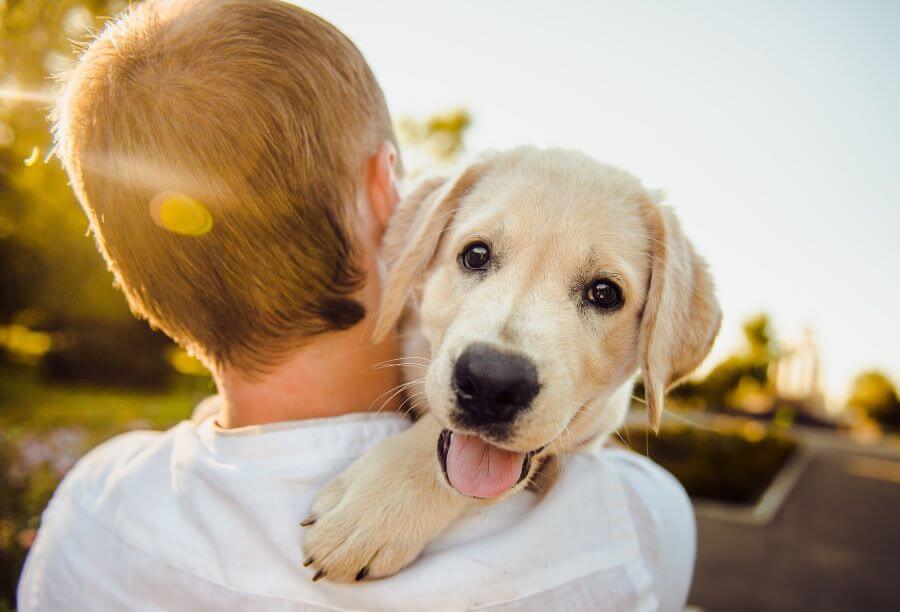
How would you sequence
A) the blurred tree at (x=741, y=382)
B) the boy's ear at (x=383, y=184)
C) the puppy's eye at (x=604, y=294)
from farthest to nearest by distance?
1. the blurred tree at (x=741, y=382)
2. the puppy's eye at (x=604, y=294)
3. the boy's ear at (x=383, y=184)

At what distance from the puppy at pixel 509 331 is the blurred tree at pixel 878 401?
237 feet

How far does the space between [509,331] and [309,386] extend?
0.70 m

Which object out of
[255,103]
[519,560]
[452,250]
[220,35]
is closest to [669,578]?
[519,560]

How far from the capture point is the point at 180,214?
217cm

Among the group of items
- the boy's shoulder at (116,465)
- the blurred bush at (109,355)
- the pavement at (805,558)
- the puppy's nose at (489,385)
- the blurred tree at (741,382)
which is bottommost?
the blurred tree at (741,382)

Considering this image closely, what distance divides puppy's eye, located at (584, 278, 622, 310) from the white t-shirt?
1.98ft

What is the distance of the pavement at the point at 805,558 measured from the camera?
1018 cm

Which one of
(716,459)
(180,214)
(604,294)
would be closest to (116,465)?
(180,214)

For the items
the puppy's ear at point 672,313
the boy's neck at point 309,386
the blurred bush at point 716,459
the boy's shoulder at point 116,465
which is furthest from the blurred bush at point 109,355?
the puppy's ear at point 672,313

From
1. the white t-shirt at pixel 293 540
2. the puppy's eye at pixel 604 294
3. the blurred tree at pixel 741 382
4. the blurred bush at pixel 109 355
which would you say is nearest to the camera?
the white t-shirt at pixel 293 540

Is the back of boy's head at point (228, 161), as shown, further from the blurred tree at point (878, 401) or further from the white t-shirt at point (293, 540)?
the blurred tree at point (878, 401)

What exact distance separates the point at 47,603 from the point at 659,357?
228 centimetres

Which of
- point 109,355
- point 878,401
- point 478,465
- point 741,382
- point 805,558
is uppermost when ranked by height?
point 478,465

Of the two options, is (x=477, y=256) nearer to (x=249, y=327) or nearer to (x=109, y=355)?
(x=249, y=327)
